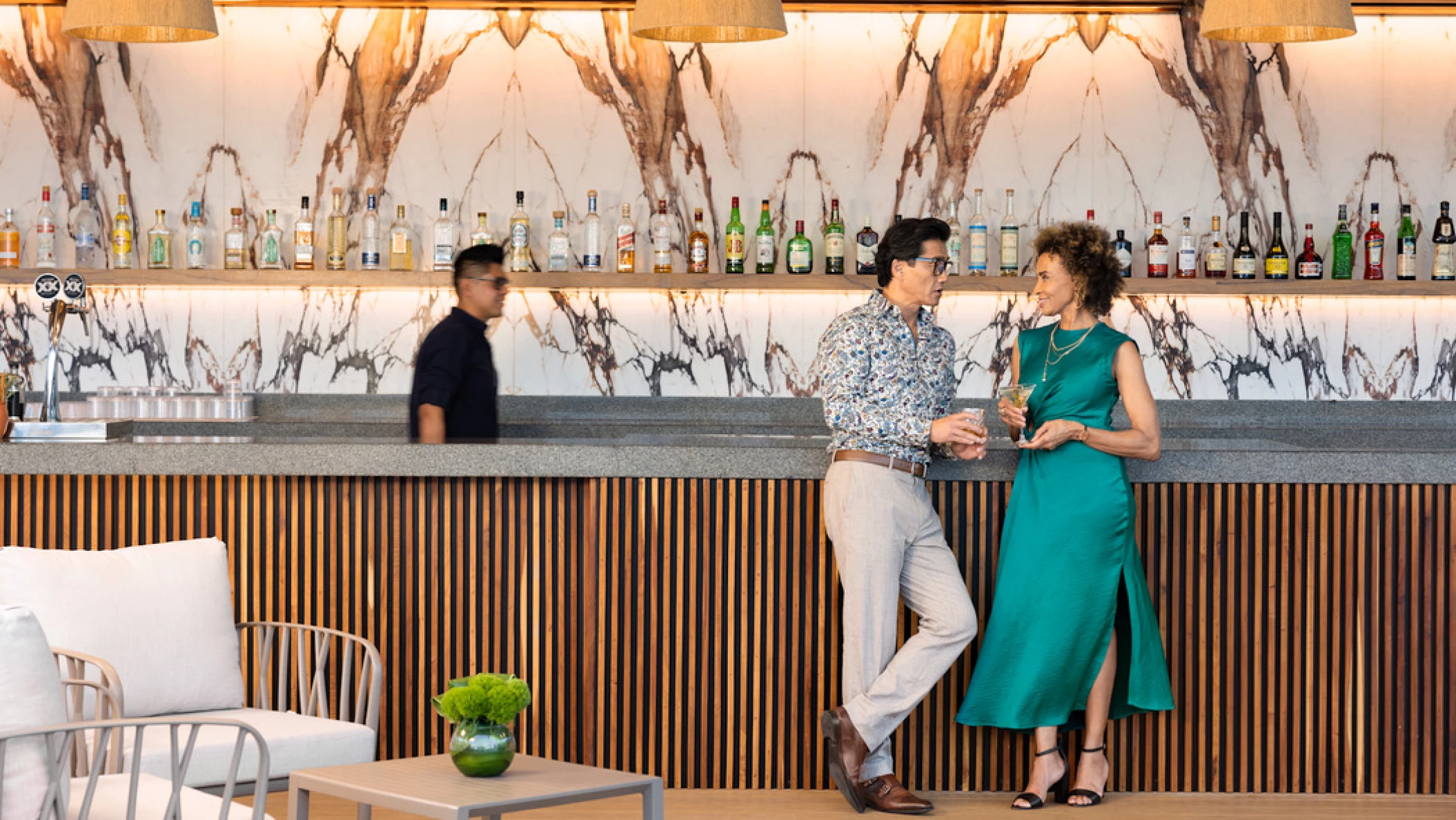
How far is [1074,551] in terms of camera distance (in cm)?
352

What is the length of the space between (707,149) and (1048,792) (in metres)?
2.84

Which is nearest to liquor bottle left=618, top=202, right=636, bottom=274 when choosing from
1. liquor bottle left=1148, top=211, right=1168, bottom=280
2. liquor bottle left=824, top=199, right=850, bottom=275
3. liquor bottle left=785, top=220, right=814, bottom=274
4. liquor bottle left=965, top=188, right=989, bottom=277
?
liquor bottle left=785, top=220, right=814, bottom=274

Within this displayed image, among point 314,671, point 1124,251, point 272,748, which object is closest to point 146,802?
point 272,748

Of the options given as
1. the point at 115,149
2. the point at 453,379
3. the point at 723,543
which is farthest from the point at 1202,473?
the point at 115,149

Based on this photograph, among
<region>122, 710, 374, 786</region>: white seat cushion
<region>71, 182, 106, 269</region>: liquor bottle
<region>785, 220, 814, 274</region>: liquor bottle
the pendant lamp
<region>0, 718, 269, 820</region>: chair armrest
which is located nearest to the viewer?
<region>0, 718, 269, 820</region>: chair armrest

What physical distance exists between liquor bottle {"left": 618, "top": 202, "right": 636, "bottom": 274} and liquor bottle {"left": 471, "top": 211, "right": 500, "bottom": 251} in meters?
0.09

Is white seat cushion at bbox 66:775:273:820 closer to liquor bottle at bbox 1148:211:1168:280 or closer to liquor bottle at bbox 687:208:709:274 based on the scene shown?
liquor bottle at bbox 687:208:709:274

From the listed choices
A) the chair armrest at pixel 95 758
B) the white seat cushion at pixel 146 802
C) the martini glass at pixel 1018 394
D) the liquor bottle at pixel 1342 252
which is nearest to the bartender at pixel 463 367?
the martini glass at pixel 1018 394

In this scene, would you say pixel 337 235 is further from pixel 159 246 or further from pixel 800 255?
pixel 800 255

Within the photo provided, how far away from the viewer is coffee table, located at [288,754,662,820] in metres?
2.23

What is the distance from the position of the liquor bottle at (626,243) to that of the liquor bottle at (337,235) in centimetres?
97

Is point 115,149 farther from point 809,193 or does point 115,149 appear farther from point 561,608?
point 561,608

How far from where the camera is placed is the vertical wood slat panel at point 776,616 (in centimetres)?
370

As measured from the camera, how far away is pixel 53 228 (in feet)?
18.4
